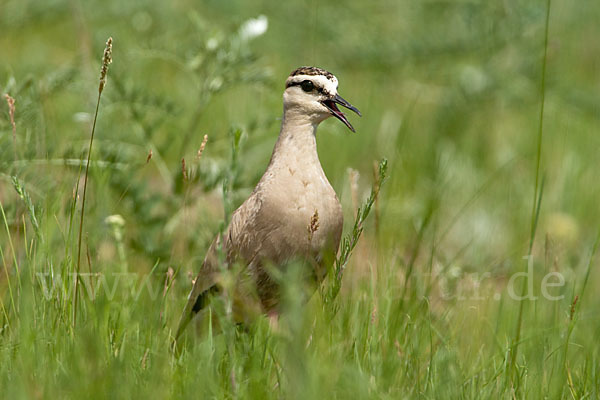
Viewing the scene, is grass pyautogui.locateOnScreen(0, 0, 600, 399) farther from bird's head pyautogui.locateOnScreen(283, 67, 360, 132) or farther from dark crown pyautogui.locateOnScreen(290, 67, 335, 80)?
dark crown pyautogui.locateOnScreen(290, 67, 335, 80)

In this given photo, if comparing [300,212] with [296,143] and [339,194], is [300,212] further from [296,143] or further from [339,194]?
[339,194]

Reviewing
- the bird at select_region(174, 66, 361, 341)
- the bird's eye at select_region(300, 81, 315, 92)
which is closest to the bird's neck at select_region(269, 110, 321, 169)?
the bird at select_region(174, 66, 361, 341)

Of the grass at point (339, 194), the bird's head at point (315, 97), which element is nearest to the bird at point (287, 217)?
the bird's head at point (315, 97)

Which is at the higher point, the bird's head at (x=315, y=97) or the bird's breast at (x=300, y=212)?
the bird's head at (x=315, y=97)

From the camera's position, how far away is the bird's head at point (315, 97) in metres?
3.76

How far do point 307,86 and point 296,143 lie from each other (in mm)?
278

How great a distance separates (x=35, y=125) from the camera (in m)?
4.16

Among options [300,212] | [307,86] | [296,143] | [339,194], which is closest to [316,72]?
[307,86]

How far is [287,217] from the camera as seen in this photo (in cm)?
360

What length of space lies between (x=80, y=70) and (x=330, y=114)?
1.78 meters

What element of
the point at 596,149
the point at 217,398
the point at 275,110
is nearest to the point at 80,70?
the point at 275,110

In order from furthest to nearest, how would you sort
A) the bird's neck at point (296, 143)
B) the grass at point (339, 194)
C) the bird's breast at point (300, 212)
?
1. the bird's neck at point (296, 143)
2. the bird's breast at point (300, 212)
3. the grass at point (339, 194)

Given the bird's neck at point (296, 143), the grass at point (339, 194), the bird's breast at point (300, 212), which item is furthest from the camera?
the bird's neck at point (296, 143)

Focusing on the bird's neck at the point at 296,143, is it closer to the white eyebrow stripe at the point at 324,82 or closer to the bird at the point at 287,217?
the bird at the point at 287,217
